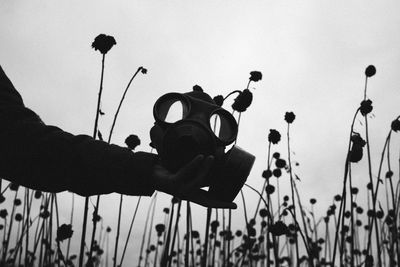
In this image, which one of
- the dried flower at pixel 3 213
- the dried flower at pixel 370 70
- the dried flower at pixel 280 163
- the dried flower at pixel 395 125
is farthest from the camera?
the dried flower at pixel 3 213

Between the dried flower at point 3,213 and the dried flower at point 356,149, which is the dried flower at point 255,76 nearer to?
the dried flower at point 356,149

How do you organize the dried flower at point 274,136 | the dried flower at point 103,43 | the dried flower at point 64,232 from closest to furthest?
the dried flower at point 103,43 → the dried flower at point 64,232 → the dried flower at point 274,136

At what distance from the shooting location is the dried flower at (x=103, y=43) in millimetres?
2098

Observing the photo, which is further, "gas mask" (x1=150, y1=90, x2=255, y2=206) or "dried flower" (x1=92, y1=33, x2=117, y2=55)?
"dried flower" (x1=92, y1=33, x2=117, y2=55)

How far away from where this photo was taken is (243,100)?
2.36 m

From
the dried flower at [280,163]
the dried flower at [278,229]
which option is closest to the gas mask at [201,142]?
the dried flower at [278,229]

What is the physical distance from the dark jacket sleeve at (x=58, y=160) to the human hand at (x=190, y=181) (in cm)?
5

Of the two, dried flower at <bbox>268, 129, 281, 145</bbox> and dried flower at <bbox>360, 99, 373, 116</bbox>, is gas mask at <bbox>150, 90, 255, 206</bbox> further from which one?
dried flower at <bbox>268, 129, 281, 145</bbox>

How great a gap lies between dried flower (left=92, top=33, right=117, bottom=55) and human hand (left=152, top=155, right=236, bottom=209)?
56.7 inches

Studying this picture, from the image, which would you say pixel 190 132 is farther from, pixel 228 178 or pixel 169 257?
pixel 169 257

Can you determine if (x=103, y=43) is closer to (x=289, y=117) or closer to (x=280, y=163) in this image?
(x=289, y=117)

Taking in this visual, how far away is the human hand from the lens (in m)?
0.82

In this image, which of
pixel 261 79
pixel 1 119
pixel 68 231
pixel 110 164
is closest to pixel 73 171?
pixel 110 164

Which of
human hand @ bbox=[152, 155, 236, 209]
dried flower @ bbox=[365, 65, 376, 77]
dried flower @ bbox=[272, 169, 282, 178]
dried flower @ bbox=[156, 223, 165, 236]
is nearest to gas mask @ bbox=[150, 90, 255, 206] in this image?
human hand @ bbox=[152, 155, 236, 209]
